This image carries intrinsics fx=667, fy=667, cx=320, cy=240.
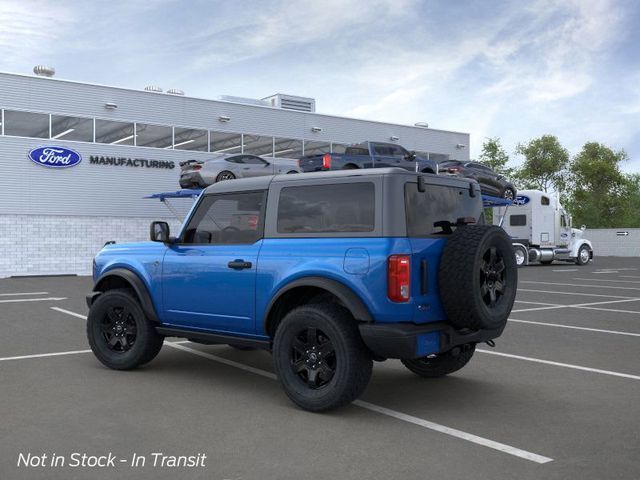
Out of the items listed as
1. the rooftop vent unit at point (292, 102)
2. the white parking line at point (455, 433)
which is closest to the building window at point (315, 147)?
the rooftop vent unit at point (292, 102)

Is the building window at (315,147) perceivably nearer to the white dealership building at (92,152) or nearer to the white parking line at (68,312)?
the white dealership building at (92,152)

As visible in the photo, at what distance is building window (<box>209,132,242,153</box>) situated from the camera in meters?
30.8

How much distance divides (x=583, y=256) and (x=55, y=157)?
24420 mm

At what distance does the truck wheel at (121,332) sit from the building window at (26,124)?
21.6m

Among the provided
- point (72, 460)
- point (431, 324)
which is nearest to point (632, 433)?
point (431, 324)

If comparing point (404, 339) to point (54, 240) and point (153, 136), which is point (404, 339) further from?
point (153, 136)

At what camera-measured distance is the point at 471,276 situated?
17.1 feet

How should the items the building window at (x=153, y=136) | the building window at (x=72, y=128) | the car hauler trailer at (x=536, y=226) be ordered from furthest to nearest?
the car hauler trailer at (x=536, y=226)
the building window at (x=153, y=136)
the building window at (x=72, y=128)

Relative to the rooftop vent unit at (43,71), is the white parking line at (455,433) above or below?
below

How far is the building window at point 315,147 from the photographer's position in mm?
33469

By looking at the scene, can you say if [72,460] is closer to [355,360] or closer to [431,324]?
[355,360]

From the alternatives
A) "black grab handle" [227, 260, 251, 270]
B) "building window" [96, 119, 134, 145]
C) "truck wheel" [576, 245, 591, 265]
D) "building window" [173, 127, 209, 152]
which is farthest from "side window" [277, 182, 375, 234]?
"truck wheel" [576, 245, 591, 265]

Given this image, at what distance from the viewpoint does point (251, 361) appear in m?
7.50

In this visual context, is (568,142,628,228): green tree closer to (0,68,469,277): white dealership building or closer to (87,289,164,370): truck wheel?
(0,68,469,277): white dealership building
